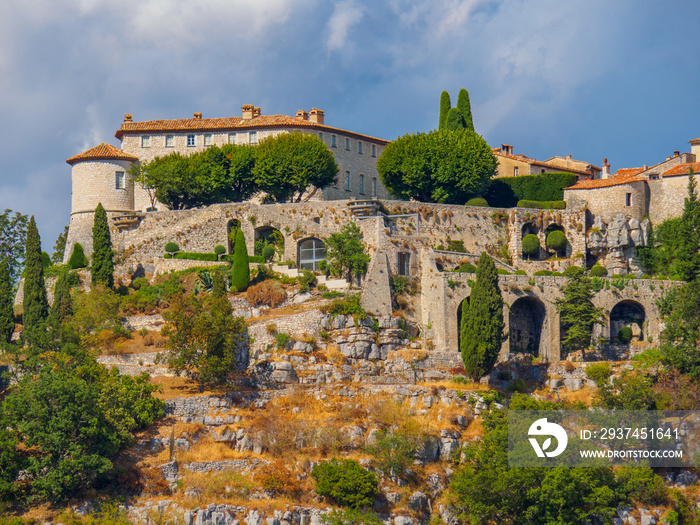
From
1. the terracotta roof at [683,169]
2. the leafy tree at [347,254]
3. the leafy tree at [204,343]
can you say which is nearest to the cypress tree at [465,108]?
the terracotta roof at [683,169]

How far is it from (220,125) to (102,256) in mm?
21755

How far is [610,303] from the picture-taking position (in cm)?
6175

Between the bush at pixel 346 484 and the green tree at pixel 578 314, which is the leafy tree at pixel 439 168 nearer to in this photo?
the green tree at pixel 578 314

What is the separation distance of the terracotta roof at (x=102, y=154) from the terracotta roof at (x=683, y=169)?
1668 inches

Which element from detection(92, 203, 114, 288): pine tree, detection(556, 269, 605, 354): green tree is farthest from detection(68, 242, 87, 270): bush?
detection(556, 269, 605, 354): green tree

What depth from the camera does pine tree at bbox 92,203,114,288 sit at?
6669cm

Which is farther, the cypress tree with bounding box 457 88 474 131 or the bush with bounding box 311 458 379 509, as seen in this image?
the cypress tree with bounding box 457 88 474 131

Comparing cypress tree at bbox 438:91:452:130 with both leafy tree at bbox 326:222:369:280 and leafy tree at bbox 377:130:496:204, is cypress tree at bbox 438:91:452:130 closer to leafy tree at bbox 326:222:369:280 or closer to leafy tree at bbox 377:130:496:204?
leafy tree at bbox 377:130:496:204

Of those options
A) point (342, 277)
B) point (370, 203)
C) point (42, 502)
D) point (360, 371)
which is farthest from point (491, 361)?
point (42, 502)

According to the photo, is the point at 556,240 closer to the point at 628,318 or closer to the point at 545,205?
the point at 545,205

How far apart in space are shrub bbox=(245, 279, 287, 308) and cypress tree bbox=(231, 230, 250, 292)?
0.88m

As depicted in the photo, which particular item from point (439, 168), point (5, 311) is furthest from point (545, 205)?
point (5, 311)

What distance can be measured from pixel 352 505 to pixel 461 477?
5.53m

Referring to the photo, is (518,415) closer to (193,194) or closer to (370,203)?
(370,203)
